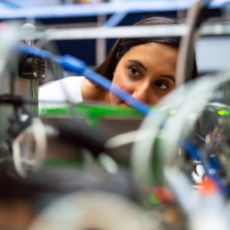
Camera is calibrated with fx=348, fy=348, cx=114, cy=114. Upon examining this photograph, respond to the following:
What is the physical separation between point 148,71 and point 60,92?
5.0 inches

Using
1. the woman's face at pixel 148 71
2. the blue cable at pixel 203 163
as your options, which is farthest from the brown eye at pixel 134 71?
the blue cable at pixel 203 163

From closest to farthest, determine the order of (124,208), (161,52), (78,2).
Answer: (124,208), (161,52), (78,2)

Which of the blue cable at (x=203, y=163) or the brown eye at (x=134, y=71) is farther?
the brown eye at (x=134, y=71)

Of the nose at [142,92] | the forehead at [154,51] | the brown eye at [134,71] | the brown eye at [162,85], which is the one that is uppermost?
the forehead at [154,51]

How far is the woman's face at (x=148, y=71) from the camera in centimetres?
42

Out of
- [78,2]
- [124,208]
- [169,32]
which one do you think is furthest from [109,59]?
[124,208]

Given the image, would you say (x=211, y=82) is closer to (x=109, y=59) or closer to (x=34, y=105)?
(x=34, y=105)

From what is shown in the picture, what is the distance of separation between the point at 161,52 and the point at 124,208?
237mm

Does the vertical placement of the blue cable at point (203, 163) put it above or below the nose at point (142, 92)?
below

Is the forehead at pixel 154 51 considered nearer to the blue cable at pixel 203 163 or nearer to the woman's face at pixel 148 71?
the woman's face at pixel 148 71

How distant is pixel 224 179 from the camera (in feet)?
1.03

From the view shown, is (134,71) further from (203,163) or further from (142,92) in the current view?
(203,163)

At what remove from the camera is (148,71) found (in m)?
0.45

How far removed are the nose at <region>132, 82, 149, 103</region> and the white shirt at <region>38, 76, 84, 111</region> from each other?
0.07 meters
